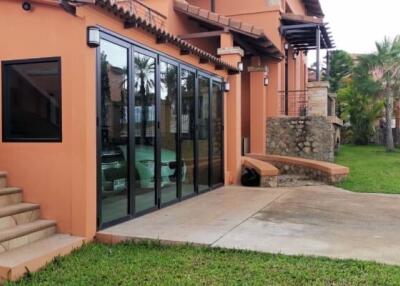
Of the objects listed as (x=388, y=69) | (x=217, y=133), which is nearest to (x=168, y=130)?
(x=217, y=133)

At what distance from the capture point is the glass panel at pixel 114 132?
584 cm

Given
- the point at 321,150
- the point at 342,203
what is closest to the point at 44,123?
the point at 342,203

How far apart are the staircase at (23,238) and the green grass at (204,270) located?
0.14 m

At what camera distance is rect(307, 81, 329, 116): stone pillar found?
587 inches

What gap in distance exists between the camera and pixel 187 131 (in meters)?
8.80

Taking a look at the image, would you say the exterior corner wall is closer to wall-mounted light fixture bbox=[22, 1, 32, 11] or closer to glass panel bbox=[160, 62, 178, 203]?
wall-mounted light fixture bbox=[22, 1, 32, 11]

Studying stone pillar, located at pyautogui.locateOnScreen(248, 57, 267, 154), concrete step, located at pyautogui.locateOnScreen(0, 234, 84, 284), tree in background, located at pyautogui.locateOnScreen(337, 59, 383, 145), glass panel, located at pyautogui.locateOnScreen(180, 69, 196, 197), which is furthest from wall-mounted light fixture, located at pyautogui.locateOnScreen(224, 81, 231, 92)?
tree in background, located at pyautogui.locateOnScreen(337, 59, 383, 145)

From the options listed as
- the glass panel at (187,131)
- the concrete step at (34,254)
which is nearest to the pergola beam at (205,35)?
the glass panel at (187,131)

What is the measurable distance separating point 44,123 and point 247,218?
11.1ft

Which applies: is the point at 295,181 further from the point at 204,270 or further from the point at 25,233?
the point at 25,233

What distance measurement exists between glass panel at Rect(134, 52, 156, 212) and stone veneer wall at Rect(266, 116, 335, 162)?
29.7ft

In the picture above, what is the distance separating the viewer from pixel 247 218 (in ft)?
22.0

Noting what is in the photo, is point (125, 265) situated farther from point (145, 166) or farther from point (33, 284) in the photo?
point (145, 166)

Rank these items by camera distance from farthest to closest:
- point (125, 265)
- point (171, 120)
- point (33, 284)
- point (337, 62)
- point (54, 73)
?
1. point (337, 62)
2. point (171, 120)
3. point (54, 73)
4. point (125, 265)
5. point (33, 284)
